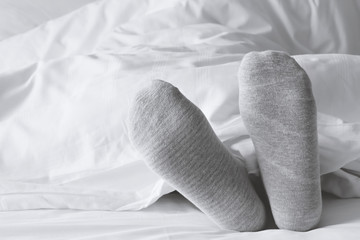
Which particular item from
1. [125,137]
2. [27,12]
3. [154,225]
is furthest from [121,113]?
[27,12]

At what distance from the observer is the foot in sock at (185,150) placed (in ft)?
1.84

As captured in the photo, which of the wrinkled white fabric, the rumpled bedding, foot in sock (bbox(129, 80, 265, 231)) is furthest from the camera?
the wrinkled white fabric

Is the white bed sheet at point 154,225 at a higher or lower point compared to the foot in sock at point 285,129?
lower

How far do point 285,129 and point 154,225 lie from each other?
0.18 meters

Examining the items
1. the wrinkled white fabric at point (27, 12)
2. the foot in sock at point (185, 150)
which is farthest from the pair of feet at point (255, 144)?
the wrinkled white fabric at point (27, 12)

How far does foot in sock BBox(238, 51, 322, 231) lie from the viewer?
1.90ft

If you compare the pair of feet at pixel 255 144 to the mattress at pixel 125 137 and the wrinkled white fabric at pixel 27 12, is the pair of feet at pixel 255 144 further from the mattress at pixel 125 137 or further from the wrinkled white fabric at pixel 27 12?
the wrinkled white fabric at pixel 27 12

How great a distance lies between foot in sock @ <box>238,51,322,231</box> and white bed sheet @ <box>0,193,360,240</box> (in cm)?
3

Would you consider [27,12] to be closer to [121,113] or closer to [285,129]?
[121,113]

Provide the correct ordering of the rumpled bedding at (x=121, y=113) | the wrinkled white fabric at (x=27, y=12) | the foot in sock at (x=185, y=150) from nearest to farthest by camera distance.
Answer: the foot in sock at (x=185, y=150)
the rumpled bedding at (x=121, y=113)
the wrinkled white fabric at (x=27, y=12)

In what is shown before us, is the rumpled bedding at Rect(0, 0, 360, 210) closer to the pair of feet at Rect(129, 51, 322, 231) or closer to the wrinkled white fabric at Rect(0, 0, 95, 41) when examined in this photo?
the pair of feet at Rect(129, 51, 322, 231)

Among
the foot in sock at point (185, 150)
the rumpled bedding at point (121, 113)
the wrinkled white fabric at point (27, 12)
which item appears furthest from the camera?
the wrinkled white fabric at point (27, 12)

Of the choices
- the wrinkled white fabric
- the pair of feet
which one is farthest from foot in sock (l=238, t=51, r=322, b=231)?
the wrinkled white fabric

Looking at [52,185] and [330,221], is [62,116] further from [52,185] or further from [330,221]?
[330,221]
